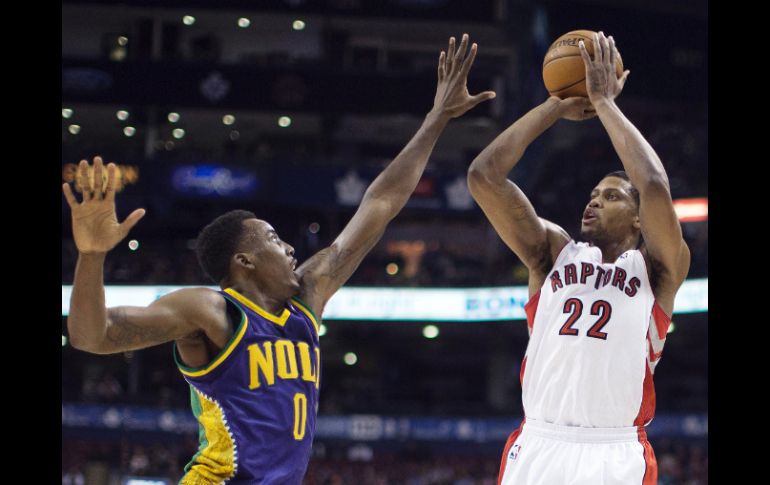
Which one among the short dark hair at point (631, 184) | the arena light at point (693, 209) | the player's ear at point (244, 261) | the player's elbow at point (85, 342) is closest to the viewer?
the player's elbow at point (85, 342)

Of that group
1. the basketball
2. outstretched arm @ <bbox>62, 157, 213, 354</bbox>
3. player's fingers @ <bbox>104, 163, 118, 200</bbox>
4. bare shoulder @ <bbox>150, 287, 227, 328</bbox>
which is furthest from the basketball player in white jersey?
player's fingers @ <bbox>104, 163, 118, 200</bbox>

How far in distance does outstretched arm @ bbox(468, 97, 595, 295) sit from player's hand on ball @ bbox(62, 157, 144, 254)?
1961 millimetres

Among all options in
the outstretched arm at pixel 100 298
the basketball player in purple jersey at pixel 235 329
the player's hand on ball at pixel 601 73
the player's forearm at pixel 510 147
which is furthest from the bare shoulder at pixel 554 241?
the outstretched arm at pixel 100 298

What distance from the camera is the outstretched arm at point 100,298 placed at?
3.59 metres

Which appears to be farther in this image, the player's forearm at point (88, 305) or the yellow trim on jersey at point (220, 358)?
the yellow trim on jersey at point (220, 358)

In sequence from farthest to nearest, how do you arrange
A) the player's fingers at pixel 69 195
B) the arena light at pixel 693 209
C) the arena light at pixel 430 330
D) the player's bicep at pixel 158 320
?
the arena light at pixel 430 330 → the arena light at pixel 693 209 → the player's bicep at pixel 158 320 → the player's fingers at pixel 69 195

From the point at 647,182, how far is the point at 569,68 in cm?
80

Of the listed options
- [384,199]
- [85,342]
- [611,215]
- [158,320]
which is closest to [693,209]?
[611,215]

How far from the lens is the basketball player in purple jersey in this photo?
144 inches

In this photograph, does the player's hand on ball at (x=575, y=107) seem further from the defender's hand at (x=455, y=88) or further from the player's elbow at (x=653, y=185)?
the player's elbow at (x=653, y=185)

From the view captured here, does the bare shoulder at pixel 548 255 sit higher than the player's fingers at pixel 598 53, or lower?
lower

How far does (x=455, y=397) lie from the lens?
1134 inches

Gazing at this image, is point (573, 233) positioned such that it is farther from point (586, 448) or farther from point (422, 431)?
point (586, 448)
